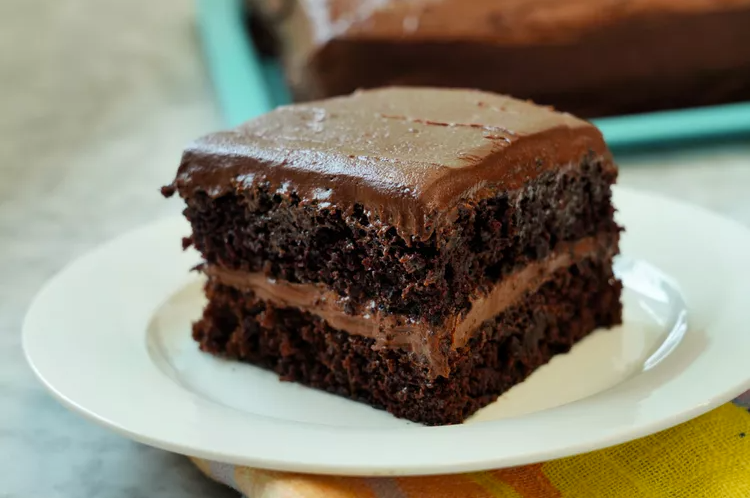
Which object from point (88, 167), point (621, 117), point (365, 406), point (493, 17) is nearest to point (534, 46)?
point (493, 17)

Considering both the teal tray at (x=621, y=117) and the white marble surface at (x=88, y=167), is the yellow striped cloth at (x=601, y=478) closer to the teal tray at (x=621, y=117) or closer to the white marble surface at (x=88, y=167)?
the white marble surface at (x=88, y=167)

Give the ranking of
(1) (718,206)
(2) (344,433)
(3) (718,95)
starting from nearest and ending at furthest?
(2) (344,433), (1) (718,206), (3) (718,95)

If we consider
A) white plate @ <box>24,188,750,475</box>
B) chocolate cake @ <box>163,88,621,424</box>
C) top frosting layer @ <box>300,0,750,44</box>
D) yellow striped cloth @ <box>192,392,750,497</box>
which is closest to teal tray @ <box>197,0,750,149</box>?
top frosting layer @ <box>300,0,750,44</box>

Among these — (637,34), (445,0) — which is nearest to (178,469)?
(445,0)

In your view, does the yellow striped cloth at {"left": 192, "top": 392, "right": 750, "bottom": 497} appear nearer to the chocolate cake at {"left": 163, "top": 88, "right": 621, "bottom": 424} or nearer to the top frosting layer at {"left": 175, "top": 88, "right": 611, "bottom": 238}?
the chocolate cake at {"left": 163, "top": 88, "right": 621, "bottom": 424}

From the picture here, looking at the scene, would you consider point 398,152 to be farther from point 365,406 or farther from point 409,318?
point 365,406

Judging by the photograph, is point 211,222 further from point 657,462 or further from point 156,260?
point 657,462
